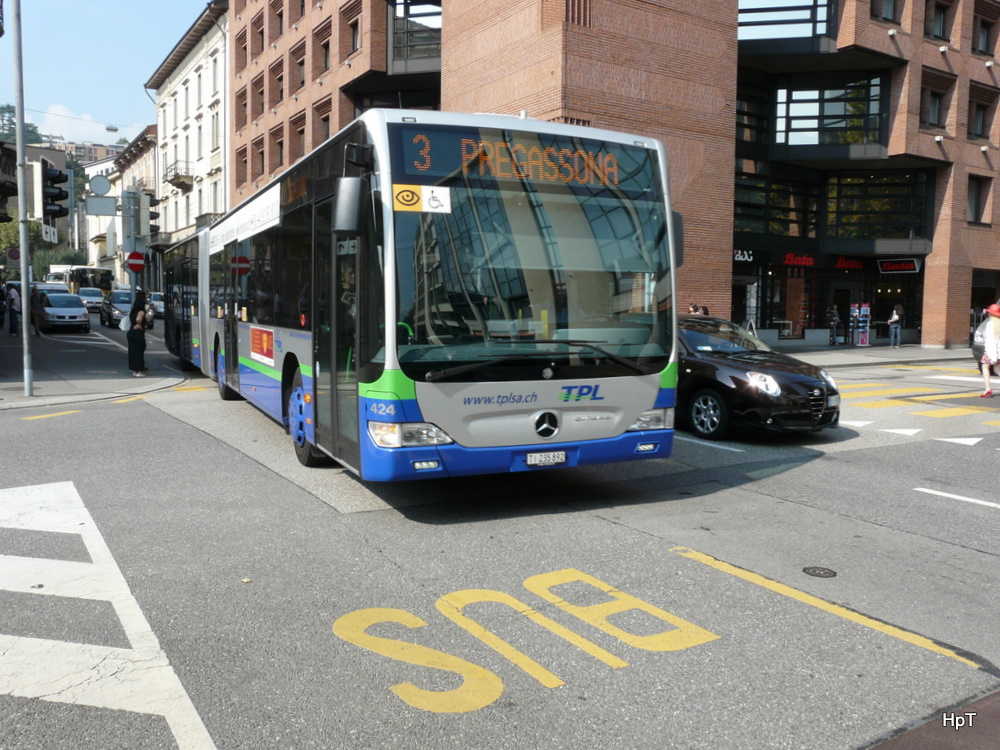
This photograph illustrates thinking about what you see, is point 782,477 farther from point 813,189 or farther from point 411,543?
point 813,189

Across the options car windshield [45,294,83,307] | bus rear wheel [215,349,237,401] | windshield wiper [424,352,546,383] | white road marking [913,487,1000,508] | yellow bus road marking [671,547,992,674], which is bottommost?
white road marking [913,487,1000,508]

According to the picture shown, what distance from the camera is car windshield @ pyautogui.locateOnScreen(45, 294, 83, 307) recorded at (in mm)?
32281

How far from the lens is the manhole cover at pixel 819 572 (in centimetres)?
544

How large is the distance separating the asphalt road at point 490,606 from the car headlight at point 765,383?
1.49 m

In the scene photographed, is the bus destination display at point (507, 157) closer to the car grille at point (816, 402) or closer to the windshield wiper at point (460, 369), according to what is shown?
the windshield wiper at point (460, 369)

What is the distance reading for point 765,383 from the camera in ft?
33.8

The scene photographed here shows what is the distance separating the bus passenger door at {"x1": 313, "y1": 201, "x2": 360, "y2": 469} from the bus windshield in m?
0.72

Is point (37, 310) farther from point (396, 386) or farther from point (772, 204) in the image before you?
point (396, 386)

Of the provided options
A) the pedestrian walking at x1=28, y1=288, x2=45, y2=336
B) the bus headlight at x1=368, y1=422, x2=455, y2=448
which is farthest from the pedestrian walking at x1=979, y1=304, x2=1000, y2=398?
the pedestrian walking at x1=28, y1=288, x2=45, y2=336

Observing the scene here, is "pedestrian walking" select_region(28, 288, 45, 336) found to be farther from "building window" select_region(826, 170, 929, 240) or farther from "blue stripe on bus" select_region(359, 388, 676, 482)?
"building window" select_region(826, 170, 929, 240)

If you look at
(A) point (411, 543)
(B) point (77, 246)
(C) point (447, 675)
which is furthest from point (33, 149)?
(B) point (77, 246)

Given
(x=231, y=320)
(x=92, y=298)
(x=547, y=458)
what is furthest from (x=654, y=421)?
(x=92, y=298)

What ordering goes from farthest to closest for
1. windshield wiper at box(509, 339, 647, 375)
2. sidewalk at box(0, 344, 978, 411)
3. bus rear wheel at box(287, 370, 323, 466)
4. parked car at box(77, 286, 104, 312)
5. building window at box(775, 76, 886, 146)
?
1. parked car at box(77, 286, 104, 312)
2. building window at box(775, 76, 886, 146)
3. sidewalk at box(0, 344, 978, 411)
4. bus rear wheel at box(287, 370, 323, 466)
5. windshield wiper at box(509, 339, 647, 375)

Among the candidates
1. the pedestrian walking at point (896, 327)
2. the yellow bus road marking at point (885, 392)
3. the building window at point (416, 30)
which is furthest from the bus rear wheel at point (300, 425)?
the pedestrian walking at point (896, 327)
